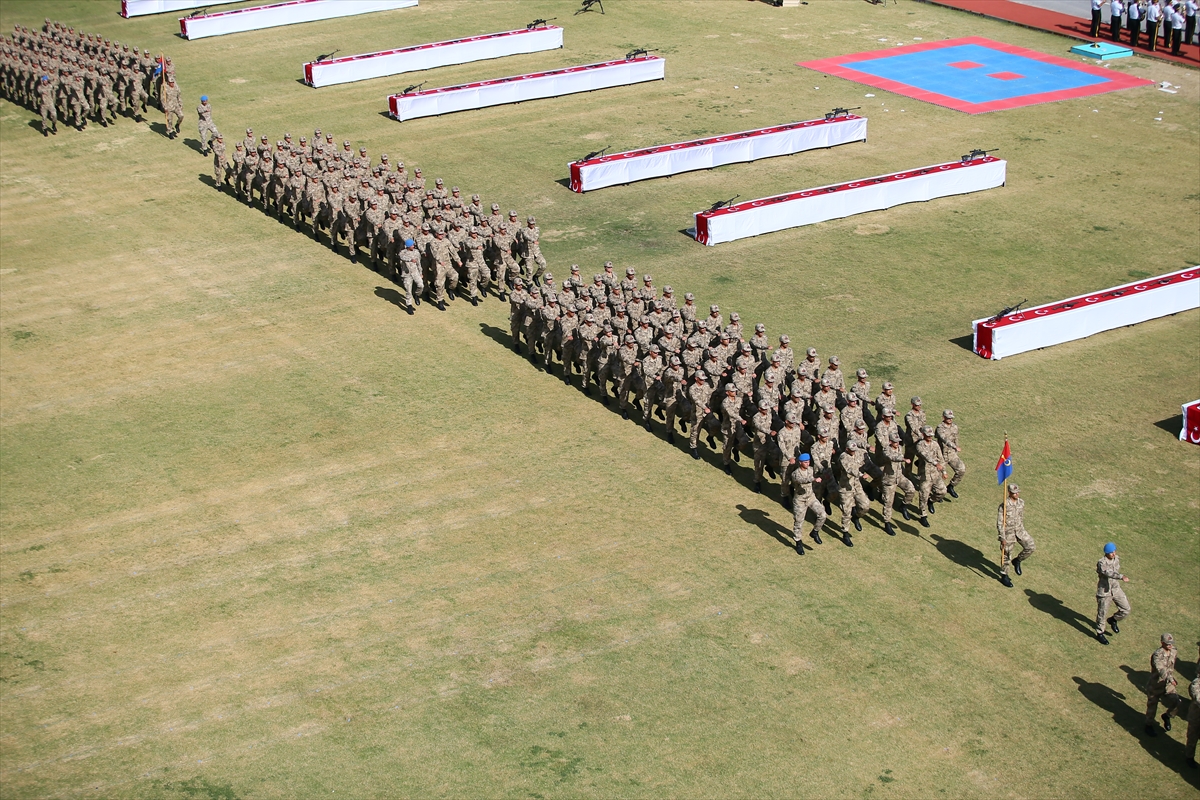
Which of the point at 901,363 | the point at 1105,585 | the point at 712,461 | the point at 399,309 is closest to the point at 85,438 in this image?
the point at 399,309

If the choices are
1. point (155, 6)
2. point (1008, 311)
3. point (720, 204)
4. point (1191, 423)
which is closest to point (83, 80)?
point (155, 6)

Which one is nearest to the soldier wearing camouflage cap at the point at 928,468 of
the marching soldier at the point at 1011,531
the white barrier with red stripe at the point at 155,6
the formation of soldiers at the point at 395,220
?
the marching soldier at the point at 1011,531

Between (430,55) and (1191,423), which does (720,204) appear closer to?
(1191,423)

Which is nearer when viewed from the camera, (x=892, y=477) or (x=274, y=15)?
(x=892, y=477)

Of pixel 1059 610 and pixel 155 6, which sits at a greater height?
pixel 155 6

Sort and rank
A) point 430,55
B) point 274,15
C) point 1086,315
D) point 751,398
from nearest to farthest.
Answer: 1. point 751,398
2. point 1086,315
3. point 430,55
4. point 274,15

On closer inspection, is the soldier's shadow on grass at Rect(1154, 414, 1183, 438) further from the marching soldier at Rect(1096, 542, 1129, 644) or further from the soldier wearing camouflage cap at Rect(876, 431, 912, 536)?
the marching soldier at Rect(1096, 542, 1129, 644)

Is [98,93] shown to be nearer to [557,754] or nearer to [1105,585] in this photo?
[557,754]

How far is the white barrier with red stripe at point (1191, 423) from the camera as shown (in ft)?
59.3

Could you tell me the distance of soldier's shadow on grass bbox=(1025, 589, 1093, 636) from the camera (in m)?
14.6

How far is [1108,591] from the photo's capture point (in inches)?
555

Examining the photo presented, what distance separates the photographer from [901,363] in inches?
797

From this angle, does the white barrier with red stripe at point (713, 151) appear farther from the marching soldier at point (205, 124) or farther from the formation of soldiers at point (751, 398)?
the marching soldier at point (205, 124)

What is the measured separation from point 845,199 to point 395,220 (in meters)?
9.35
